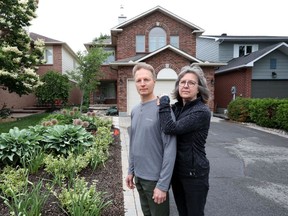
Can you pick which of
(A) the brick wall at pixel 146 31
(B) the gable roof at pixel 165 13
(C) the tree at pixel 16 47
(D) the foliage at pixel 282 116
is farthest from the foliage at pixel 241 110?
(C) the tree at pixel 16 47

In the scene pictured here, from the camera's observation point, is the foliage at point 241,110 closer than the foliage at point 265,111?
No

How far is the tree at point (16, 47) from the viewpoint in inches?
436

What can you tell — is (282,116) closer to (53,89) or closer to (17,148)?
(17,148)

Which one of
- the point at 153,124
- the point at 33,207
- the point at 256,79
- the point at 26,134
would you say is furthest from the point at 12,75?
the point at 256,79

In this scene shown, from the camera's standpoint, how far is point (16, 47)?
11.4 meters

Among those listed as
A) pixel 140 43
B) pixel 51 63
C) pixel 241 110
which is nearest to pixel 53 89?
pixel 51 63

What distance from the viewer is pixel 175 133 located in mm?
2055

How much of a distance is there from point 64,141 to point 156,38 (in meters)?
14.4

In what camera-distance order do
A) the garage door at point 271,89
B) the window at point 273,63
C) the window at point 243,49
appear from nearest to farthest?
the window at point 273,63 < the garage door at point 271,89 < the window at point 243,49

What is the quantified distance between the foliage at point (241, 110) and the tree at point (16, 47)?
1060 centimetres

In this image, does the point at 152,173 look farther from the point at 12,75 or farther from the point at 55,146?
the point at 12,75

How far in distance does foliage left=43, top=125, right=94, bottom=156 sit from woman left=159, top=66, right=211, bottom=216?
3.29 meters

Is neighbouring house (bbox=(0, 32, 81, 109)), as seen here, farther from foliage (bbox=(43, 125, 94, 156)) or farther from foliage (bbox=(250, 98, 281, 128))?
foliage (bbox=(250, 98, 281, 128))

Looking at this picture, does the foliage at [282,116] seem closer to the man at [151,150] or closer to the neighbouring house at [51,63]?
the man at [151,150]
